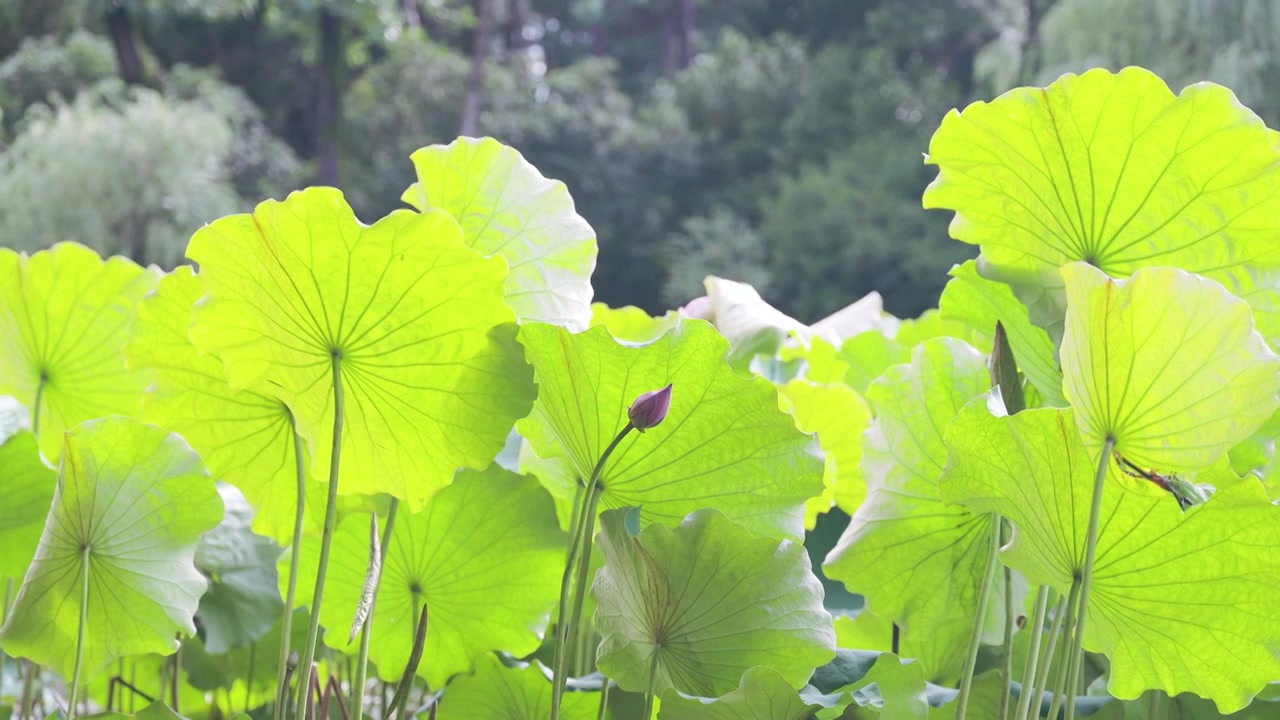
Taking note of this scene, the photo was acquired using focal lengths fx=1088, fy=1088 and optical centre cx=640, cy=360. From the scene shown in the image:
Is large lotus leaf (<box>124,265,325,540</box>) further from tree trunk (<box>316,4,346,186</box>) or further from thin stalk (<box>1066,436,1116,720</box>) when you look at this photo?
tree trunk (<box>316,4,346,186</box>)

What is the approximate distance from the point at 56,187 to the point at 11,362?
19.1 feet

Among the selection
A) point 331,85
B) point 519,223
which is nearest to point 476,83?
point 331,85

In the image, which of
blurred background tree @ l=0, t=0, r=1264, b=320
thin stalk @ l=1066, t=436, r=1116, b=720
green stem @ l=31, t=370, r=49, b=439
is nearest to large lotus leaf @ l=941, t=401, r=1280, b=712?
thin stalk @ l=1066, t=436, r=1116, b=720

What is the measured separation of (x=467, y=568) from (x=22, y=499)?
15 centimetres

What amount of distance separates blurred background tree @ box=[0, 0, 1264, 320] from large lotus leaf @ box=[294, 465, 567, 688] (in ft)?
18.7

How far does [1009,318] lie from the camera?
0.29 meters

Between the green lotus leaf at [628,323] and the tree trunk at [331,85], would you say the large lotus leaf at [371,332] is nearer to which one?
the green lotus leaf at [628,323]

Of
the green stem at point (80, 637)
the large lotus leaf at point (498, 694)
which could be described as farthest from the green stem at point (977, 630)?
the green stem at point (80, 637)

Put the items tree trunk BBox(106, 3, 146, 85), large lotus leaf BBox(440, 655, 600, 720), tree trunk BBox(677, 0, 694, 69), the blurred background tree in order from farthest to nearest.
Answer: tree trunk BBox(677, 0, 694, 69), tree trunk BBox(106, 3, 146, 85), the blurred background tree, large lotus leaf BBox(440, 655, 600, 720)

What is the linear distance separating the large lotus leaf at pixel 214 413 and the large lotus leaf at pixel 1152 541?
0.60 ft

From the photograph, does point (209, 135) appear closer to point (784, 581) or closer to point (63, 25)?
point (63, 25)

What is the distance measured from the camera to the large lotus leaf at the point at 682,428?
10.1 inches

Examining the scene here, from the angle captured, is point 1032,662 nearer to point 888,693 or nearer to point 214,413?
point 888,693

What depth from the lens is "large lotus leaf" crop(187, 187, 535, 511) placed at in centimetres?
24
